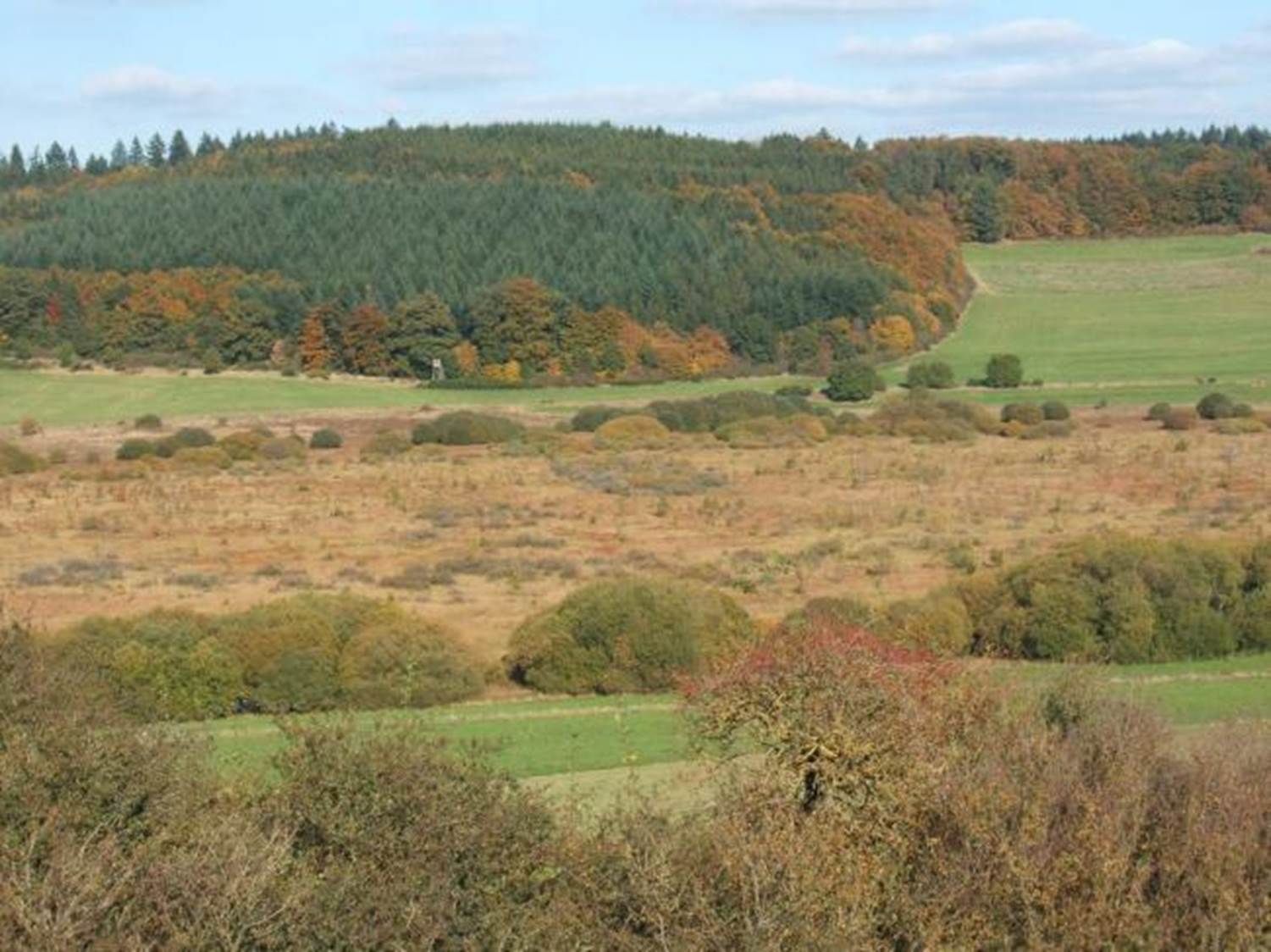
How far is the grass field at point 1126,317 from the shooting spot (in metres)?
96.0

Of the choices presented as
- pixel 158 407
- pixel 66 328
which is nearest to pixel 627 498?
pixel 158 407

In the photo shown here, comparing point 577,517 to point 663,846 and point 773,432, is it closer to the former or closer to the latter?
point 773,432

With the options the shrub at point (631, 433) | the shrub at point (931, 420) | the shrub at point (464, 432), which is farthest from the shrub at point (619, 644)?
the shrub at point (464, 432)

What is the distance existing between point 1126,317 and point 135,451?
6930 cm

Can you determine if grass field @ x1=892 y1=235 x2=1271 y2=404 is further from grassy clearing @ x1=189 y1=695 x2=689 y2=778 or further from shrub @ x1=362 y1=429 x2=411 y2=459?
grassy clearing @ x1=189 y1=695 x2=689 y2=778

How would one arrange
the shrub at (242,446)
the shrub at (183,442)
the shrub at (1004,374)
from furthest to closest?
the shrub at (1004,374)
the shrub at (183,442)
the shrub at (242,446)

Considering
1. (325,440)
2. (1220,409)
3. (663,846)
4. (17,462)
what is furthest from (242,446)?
(663,846)

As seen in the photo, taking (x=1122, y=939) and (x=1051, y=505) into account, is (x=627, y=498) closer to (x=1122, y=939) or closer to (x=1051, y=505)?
(x=1051, y=505)

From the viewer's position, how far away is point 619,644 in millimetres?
31516

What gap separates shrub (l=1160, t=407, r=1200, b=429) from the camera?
246 ft

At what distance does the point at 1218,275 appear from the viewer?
132625 mm

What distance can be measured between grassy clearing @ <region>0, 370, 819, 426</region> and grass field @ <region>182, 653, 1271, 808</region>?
5999cm

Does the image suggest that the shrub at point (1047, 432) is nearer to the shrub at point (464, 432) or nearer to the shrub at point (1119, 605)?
the shrub at point (464, 432)

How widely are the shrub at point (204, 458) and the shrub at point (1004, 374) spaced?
40462 millimetres
